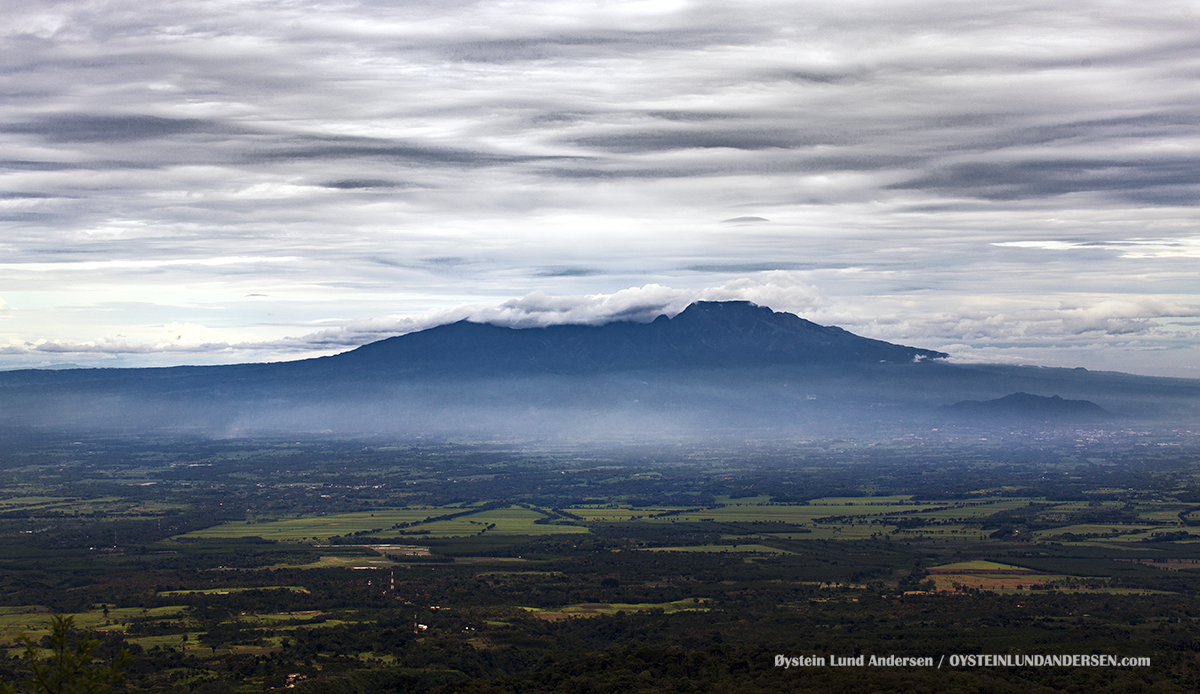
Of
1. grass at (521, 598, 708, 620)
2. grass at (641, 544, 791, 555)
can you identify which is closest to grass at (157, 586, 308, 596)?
grass at (521, 598, 708, 620)

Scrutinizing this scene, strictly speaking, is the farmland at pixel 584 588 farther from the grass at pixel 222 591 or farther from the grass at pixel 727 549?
the grass at pixel 222 591

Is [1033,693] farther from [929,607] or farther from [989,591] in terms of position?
[989,591]

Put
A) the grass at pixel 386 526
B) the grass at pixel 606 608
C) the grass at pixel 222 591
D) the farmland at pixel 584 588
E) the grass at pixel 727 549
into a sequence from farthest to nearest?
1. the grass at pixel 386 526
2. the grass at pixel 727 549
3. the grass at pixel 222 591
4. the grass at pixel 606 608
5. the farmland at pixel 584 588

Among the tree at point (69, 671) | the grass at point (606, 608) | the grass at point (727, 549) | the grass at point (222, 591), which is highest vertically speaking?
the tree at point (69, 671)

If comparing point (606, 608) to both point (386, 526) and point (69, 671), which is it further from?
point (386, 526)

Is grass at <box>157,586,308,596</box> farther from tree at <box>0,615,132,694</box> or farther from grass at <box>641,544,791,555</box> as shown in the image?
tree at <box>0,615,132,694</box>

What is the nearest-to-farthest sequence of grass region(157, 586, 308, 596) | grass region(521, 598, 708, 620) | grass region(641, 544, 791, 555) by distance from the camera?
grass region(521, 598, 708, 620) < grass region(157, 586, 308, 596) < grass region(641, 544, 791, 555)

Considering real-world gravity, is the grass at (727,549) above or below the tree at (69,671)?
below

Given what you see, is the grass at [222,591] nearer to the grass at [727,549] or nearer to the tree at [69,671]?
the grass at [727,549]

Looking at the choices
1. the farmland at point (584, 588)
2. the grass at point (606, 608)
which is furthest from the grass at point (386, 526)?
the grass at point (606, 608)

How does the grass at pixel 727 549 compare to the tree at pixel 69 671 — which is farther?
the grass at pixel 727 549

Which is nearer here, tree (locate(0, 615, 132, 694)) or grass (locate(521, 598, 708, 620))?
tree (locate(0, 615, 132, 694))

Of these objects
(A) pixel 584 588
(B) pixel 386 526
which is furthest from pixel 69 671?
(B) pixel 386 526

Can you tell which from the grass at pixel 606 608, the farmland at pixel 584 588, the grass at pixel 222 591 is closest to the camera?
the farmland at pixel 584 588
